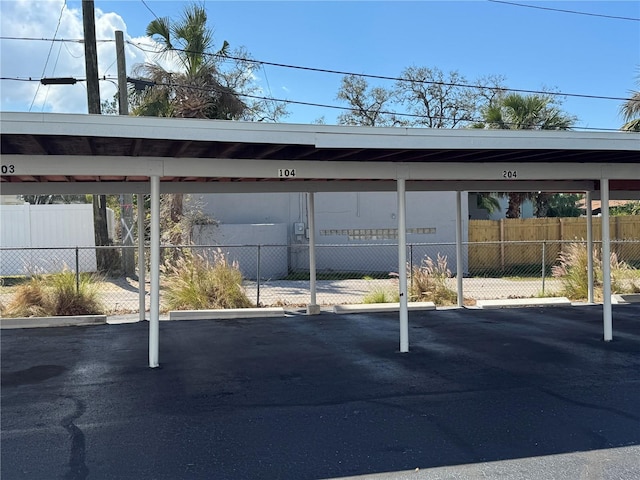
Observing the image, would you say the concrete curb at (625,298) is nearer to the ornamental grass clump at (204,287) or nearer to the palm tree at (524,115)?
the ornamental grass clump at (204,287)

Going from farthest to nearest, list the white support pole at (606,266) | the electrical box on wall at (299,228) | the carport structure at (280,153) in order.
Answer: the electrical box on wall at (299,228) → the white support pole at (606,266) → the carport structure at (280,153)

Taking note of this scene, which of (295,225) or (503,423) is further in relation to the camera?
(295,225)

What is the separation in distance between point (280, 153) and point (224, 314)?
499 cm

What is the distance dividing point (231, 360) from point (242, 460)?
128 inches

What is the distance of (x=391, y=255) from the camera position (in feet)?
72.2

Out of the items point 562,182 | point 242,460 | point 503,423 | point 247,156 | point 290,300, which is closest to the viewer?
point 242,460

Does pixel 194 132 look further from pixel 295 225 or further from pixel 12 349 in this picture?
pixel 295 225

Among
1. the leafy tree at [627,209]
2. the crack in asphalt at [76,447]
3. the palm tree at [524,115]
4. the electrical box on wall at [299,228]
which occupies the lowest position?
the crack in asphalt at [76,447]

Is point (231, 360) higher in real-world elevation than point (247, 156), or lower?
lower

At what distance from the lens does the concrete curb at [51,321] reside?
32.8ft

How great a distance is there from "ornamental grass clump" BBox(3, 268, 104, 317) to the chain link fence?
29 centimetres

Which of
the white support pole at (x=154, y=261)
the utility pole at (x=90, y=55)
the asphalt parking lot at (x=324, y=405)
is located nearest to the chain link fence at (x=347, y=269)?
the asphalt parking lot at (x=324, y=405)

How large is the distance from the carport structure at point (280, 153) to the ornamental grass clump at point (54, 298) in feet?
9.24

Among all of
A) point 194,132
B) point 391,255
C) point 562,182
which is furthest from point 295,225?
point 194,132
